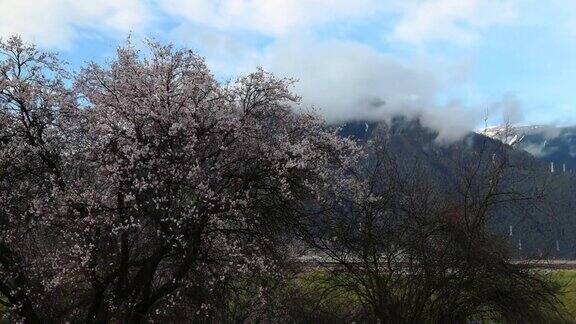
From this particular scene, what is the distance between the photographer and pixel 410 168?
72.5 feet

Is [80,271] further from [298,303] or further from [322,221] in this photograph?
[298,303]

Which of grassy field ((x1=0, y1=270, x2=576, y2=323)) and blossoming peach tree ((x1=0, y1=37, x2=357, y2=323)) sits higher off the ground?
blossoming peach tree ((x1=0, y1=37, x2=357, y2=323))

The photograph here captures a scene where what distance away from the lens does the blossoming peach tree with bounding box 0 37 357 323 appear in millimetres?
15125

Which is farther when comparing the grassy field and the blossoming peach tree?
the grassy field

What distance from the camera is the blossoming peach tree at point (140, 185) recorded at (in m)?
15.1

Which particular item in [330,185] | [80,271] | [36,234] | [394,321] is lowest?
[394,321]

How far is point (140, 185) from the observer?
1476 cm

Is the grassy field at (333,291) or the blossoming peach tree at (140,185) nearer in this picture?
the blossoming peach tree at (140,185)

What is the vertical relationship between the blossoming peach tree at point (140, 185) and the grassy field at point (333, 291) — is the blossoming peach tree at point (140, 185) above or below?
above

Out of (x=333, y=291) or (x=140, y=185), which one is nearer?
(x=140, y=185)

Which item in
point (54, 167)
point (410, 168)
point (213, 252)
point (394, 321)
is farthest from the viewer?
point (410, 168)

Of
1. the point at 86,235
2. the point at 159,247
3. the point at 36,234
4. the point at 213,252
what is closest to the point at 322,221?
the point at 213,252

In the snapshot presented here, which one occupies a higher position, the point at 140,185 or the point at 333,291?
the point at 140,185

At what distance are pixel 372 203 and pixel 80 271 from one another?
8513 millimetres
